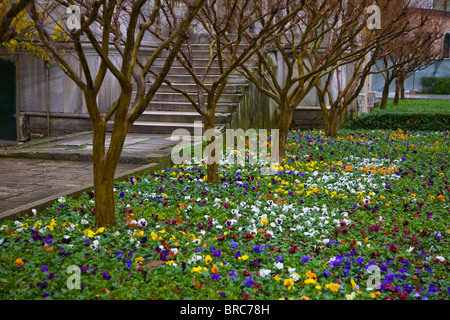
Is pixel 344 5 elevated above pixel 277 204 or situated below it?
above

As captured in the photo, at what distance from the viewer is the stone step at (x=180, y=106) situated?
1044 cm

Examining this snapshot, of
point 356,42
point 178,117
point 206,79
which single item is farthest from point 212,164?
point 356,42

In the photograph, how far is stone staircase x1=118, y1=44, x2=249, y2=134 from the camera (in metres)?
10.0

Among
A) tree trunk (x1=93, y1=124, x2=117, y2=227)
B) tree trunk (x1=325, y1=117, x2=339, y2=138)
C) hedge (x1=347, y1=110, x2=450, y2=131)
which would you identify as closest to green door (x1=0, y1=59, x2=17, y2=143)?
tree trunk (x1=325, y1=117, x2=339, y2=138)

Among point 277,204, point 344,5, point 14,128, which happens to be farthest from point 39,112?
point 277,204

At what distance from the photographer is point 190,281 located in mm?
3262

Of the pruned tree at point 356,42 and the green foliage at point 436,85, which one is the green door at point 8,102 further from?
the green foliage at point 436,85

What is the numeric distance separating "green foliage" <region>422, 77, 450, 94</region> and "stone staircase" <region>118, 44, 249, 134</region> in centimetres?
3106

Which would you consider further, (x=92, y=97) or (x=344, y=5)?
(x=344, y=5)

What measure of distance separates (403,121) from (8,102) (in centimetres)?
1028

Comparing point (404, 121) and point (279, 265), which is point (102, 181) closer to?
point (279, 265)

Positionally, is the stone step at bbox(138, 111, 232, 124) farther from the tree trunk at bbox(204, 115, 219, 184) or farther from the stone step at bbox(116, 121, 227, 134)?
the tree trunk at bbox(204, 115, 219, 184)
